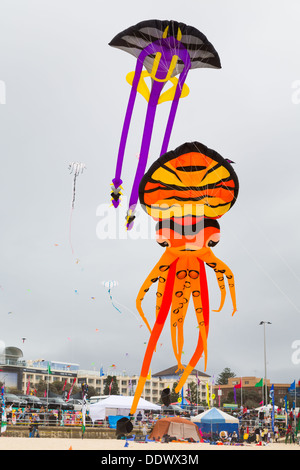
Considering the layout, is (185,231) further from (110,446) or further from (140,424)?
(140,424)

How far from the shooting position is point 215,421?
32062 millimetres

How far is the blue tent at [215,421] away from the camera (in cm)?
3206

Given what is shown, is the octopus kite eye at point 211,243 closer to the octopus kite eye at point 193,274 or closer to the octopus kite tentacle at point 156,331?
the octopus kite eye at point 193,274

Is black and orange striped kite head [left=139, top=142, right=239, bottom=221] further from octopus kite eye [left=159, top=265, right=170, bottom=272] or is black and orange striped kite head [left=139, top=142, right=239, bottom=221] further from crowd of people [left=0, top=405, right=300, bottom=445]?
crowd of people [left=0, top=405, right=300, bottom=445]

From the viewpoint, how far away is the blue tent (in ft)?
105

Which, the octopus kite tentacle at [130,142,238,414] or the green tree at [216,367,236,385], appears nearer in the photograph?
the octopus kite tentacle at [130,142,238,414]

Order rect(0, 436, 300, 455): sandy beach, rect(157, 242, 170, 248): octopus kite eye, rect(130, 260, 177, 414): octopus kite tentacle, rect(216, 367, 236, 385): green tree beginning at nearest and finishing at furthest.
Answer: rect(130, 260, 177, 414): octopus kite tentacle < rect(157, 242, 170, 248): octopus kite eye < rect(0, 436, 300, 455): sandy beach < rect(216, 367, 236, 385): green tree

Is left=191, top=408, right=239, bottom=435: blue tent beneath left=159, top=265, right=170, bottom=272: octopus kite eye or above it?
beneath

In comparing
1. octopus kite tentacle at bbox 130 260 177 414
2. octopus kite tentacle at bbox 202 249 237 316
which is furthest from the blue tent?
octopus kite tentacle at bbox 202 249 237 316

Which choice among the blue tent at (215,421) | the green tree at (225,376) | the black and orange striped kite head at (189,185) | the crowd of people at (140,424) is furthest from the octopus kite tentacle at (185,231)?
the green tree at (225,376)
